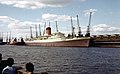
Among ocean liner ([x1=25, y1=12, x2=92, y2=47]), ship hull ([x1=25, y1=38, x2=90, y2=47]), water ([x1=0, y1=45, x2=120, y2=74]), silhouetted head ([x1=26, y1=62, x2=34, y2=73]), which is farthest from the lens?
ocean liner ([x1=25, y1=12, x2=92, y2=47])

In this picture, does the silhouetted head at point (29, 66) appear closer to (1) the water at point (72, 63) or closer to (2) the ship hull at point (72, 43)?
(1) the water at point (72, 63)

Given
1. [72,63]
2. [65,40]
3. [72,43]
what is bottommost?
[72,63]

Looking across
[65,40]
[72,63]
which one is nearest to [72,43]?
[65,40]

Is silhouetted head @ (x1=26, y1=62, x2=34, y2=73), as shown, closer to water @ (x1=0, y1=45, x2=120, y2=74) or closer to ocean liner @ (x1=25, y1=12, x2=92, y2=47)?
water @ (x1=0, y1=45, x2=120, y2=74)

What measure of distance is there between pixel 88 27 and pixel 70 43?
16.5 metres

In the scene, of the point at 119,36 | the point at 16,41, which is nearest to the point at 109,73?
the point at 119,36

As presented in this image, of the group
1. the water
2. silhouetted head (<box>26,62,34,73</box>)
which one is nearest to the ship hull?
the water

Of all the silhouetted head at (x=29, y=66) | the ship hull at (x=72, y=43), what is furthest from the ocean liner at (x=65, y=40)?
the silhouetted head at (x=29, y=66)

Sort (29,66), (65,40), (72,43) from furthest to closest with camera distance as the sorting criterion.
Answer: (65,40), (72,43), (29,66)

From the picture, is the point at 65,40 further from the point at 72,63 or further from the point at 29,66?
the point at 29,66

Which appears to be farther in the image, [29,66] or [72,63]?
[72,63]

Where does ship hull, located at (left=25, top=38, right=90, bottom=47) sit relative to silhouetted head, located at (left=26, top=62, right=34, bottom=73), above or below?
below

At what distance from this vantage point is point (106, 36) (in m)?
123

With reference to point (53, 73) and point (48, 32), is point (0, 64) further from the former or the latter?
point (48, 32)
